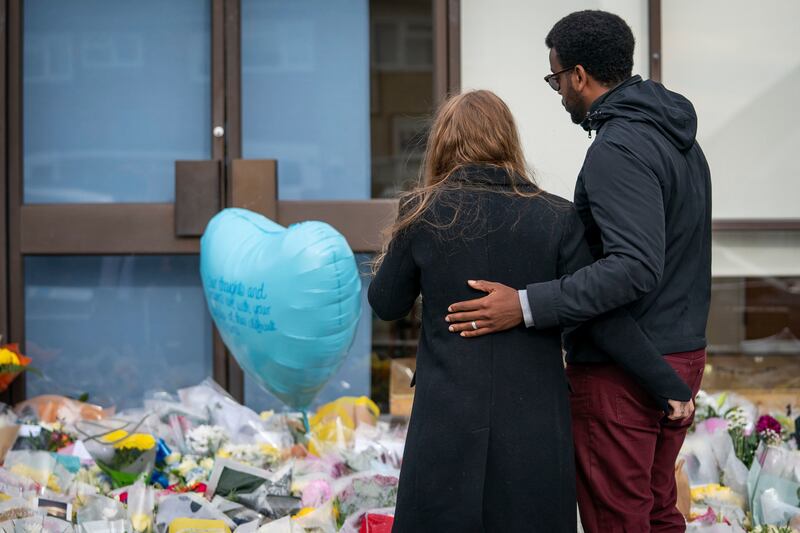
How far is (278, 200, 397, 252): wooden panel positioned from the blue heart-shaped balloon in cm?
89

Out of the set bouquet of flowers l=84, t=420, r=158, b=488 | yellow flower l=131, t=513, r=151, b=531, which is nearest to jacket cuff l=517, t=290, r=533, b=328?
yellow flower l=131, t=513, r=151, b=531

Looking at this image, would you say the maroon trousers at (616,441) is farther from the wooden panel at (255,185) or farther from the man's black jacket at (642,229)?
the wooden panel at (255,185)

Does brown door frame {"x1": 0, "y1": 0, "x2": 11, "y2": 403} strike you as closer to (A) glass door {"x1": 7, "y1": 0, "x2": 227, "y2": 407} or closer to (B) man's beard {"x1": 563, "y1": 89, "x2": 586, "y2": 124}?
(A) glass door {"x1": 7, "y1": 0, "x2": 227, "y2": 407}

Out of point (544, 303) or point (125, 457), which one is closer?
point (544, 303)

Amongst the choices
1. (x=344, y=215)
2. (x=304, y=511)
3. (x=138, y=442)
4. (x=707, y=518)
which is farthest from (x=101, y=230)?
(x=707, y=518)

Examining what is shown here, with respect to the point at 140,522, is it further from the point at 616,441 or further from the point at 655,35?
the point at 655,35

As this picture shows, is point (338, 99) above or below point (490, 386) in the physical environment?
above

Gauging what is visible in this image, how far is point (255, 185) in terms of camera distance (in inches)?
191

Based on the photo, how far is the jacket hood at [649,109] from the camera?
7.80 feet

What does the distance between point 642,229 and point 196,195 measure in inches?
122

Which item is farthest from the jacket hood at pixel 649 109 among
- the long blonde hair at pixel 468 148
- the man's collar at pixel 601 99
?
the long blonde hair at pixel 468 148

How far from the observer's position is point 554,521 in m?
2.26

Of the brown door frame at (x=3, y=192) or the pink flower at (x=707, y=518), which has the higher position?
the brown door frame at (x=3, y=192)

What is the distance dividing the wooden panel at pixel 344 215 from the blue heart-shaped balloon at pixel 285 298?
894mm
